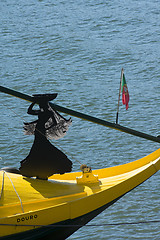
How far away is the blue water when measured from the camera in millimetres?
13806

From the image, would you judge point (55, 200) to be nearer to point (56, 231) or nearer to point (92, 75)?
point (56, 231)

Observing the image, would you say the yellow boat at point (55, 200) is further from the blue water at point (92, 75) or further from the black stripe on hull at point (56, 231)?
the blue water at point (92, 75)

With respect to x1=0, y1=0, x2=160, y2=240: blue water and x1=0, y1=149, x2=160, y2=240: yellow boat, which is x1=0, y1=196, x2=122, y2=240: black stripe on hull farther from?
x1=0, y1=0, x2=160, y2=240: blue water

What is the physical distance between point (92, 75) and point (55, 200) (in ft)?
39.3

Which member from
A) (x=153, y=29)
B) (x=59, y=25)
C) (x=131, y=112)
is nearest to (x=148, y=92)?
(x=131, y=112)

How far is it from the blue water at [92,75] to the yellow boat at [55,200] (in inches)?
53.2

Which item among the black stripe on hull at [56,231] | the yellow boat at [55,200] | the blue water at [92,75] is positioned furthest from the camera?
the blue water at [92,75]

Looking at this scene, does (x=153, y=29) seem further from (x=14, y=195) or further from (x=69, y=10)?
(x=14, y=195)

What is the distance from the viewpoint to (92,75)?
21922mm

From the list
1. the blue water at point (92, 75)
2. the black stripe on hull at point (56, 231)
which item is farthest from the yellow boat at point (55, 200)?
the blue water at point (92, 75)

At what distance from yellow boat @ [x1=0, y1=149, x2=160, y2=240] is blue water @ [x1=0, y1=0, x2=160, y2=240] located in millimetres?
1351

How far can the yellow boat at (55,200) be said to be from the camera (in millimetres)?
10023

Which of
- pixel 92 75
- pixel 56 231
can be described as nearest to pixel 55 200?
pixel 56 231

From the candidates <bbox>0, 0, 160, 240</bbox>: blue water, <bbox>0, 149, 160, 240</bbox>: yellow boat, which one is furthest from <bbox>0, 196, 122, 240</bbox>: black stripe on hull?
<bbox>0, 0, 160, 240</bbox>: blue water
